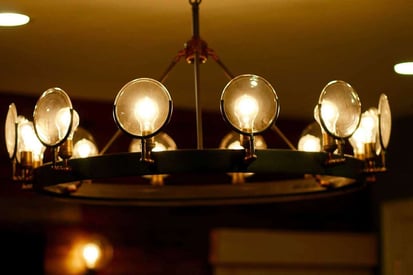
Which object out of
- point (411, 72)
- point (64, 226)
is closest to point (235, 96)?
point (411, 72)

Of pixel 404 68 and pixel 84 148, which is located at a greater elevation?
pixel 404 68

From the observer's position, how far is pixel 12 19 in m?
3.40

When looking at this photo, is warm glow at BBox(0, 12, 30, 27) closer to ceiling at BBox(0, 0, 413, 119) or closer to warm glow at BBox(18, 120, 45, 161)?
ceiling at BBox(0, 0, 413, 119)

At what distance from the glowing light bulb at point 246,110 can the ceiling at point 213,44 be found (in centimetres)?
97

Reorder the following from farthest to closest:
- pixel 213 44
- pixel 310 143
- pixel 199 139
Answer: pixel 213 44, pixel 310 143, pixel 199 139

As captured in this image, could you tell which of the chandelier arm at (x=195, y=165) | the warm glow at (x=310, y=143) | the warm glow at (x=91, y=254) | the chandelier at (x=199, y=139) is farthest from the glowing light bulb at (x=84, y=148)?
the warm glow at (x=91, y=254)

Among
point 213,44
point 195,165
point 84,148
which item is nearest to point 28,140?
point 84,148

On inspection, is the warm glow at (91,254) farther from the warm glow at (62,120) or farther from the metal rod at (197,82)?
the warm glow at (62,120)

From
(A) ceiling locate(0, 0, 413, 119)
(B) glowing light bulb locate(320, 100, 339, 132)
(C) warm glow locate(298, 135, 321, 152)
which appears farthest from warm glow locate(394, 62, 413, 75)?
(B) glowing light bulb locate(320, 100, 339, 132)

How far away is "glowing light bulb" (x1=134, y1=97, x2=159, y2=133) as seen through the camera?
2352mm

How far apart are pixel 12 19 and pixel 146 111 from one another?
123cm

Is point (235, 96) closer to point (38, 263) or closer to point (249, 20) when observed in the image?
point (249, 20)

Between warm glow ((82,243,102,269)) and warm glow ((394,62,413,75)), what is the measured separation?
6.00 ft

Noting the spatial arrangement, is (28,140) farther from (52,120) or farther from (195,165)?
(195,165)
